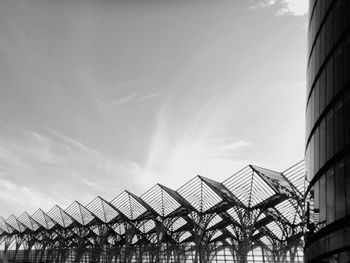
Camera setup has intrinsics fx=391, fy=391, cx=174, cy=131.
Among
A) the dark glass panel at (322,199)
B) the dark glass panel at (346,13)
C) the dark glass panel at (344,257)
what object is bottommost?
the dark glass panel at (344,257)

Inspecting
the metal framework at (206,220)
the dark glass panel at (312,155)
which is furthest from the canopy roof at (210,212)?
the dark glass panel at (312,155)

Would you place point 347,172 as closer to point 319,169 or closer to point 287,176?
point 319,169

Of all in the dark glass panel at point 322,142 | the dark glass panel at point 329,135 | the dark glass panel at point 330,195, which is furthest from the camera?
the dark glass panel at point 322,142

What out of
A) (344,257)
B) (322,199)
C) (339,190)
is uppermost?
(339,190)

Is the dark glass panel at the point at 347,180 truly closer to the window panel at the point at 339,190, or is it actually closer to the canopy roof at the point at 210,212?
the window panel at the point at 339,190

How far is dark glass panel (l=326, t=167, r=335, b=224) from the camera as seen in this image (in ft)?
55.0

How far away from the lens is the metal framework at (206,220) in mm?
44906

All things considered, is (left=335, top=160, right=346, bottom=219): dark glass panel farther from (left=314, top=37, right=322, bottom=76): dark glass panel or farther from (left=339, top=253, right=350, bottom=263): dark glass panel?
(left=314, top=37, right=322, bottom=76): dark glass panel

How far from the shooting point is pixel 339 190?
16172 mm

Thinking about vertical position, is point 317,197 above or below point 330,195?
above

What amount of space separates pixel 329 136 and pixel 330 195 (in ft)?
8.76

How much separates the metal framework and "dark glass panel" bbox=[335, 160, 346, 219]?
22.0 metres

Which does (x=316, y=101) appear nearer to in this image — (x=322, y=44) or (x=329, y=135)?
(x=322, y=44)

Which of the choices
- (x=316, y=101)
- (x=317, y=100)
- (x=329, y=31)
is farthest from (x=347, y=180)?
(x=329, y=31)
